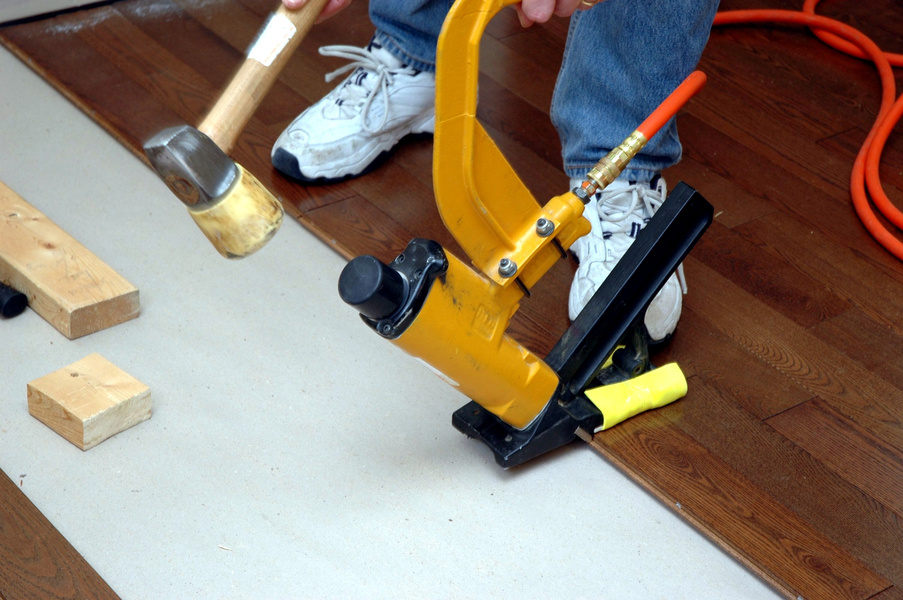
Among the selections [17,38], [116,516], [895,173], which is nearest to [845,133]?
[895,173]

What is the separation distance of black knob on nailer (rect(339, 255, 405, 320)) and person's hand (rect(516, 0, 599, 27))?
0.32 m

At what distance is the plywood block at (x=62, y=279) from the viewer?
4.10 ft

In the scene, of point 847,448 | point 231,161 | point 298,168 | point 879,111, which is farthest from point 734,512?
point 879,111

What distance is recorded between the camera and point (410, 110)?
65.9 inches

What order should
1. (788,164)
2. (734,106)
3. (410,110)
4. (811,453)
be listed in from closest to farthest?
(811,453), (410,110), (788,164), (734,106)

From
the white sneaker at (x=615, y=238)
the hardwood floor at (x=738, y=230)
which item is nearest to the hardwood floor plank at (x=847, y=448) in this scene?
the hardwood floor at (x=738, y=230)

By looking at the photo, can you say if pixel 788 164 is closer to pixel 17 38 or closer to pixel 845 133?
pixel 845 133

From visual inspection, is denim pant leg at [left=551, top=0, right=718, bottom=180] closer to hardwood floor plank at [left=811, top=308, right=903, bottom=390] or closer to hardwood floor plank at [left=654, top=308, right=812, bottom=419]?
hardwood floor plank at [left=654, top=308, right=812, bottom=419]

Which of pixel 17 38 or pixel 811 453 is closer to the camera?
pixel 811 453

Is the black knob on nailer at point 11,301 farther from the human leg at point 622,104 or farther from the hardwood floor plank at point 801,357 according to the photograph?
the hardwood floor plank at point 801,357

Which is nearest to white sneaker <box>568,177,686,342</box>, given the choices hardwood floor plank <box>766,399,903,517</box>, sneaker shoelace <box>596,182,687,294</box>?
sneaker shoelace <box>596,182,687,294</box>

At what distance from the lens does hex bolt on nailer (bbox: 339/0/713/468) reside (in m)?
0.92

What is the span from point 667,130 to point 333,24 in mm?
1001

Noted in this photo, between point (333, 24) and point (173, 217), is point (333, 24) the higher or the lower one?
the higher one
